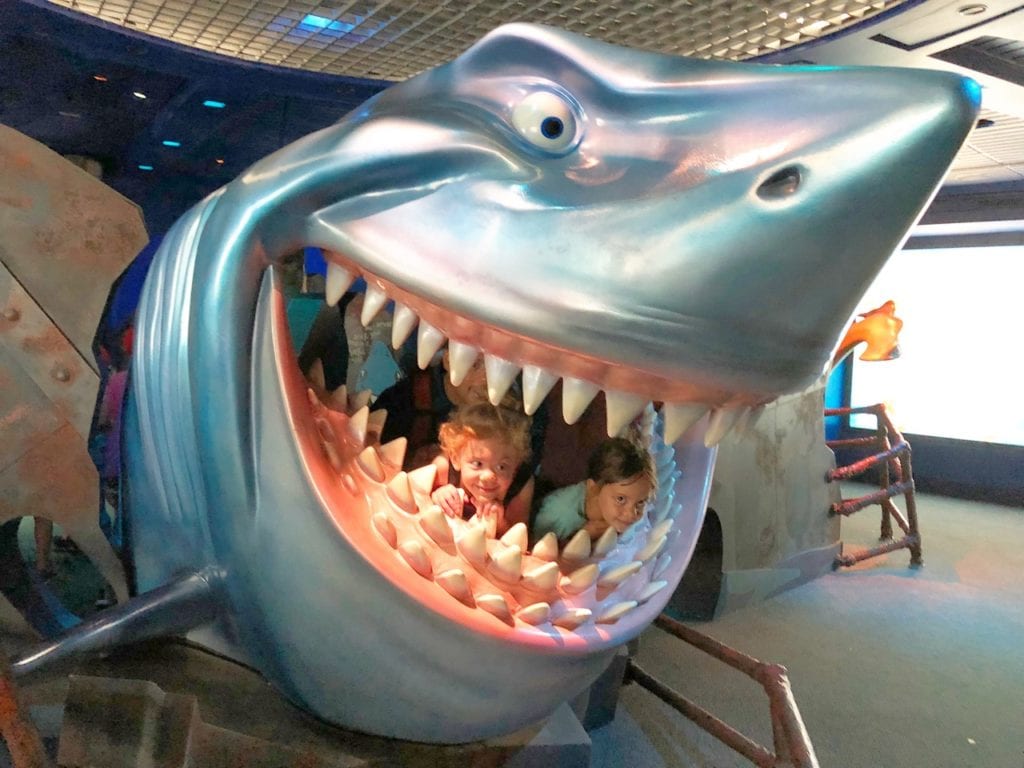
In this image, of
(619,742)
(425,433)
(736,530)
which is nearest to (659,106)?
(425,433)

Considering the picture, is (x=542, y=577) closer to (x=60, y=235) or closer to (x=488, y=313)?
(x=488, y=313)

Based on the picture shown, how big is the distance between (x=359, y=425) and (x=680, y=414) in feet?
0.84

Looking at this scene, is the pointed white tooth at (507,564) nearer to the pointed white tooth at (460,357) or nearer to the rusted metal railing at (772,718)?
the pointed white tooth at (460,357)

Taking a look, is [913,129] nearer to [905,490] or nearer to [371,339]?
[371,339]

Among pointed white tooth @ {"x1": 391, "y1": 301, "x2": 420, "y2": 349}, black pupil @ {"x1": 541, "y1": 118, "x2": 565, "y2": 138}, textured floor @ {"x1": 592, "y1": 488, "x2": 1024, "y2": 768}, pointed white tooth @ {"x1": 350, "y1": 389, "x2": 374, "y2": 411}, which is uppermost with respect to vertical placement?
black pupil @ {"x1": 541, "y1": 118, "x2": 565, "y2": 138}

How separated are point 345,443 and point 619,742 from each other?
90cm

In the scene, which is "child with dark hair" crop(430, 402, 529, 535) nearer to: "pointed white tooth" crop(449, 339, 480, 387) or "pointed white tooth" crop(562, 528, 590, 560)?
"pointed white tooth" crop(562, 528, 590, 560)

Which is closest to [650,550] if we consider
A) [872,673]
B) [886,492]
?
[872,673]

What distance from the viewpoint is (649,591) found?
0.61m

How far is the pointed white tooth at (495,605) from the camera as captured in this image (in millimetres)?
527

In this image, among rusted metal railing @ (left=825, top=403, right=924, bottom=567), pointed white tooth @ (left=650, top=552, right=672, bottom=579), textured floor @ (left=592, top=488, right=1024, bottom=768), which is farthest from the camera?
rusted metal railing @ (left=825, top=403, right=924, bottom=567)

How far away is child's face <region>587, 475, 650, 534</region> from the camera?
2.52ft

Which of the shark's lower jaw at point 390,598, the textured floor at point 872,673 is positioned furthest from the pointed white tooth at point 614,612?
the textured floor at point 872,673

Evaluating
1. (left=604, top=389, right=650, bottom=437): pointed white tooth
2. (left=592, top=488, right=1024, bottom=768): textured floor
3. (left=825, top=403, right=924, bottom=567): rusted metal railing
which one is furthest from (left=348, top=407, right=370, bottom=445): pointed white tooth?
(left=825, top=403, right=924, bottom=567): rusted metal railing
